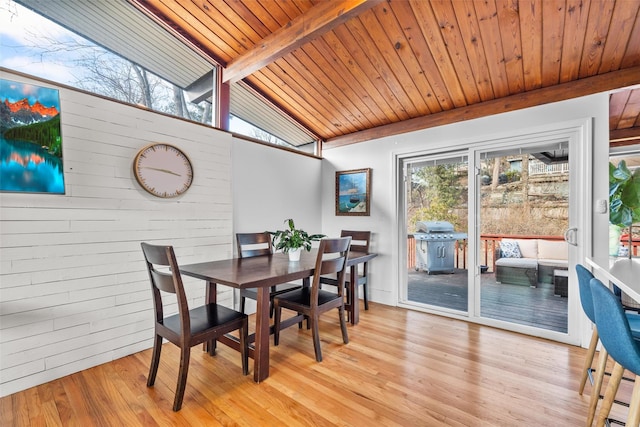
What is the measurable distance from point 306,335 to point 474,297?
1.88m

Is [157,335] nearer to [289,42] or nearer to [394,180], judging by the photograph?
[289,42]

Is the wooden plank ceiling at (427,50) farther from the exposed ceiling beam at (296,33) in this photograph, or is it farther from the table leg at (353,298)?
the table leg at (353,298)

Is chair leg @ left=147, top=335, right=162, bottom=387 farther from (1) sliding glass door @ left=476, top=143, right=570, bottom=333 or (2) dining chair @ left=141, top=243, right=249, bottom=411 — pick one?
(1) sliding glass door @ left=476, top=143, right=570, bottom=333

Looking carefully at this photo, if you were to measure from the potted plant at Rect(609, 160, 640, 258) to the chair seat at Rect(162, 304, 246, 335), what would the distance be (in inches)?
145

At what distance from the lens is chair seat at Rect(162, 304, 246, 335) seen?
1821 mm

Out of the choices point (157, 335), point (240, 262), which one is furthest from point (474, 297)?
point (157, 335)

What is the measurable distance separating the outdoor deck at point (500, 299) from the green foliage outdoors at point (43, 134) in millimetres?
3757

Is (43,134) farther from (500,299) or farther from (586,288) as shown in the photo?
(500,299)

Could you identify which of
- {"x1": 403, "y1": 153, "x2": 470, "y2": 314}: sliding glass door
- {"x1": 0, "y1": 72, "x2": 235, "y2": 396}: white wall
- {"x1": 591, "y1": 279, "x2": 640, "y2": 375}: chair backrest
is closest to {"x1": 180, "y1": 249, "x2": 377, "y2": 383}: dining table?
{"x1": 0, "y1": 72, "x2": 235, "y2": 396}: white wall

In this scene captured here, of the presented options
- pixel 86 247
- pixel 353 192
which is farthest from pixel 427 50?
pixel 86 247

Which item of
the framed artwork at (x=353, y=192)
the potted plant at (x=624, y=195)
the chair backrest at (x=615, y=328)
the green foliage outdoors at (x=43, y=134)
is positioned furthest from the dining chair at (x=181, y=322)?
the potted plant at (x=624, y=195)

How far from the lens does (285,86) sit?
3408 millimetres

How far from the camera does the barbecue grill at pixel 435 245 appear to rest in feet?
11.3

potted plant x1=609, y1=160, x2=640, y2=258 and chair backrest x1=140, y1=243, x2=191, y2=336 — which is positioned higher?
potted plant x1=609, y1=160, x2=640, y2=258
